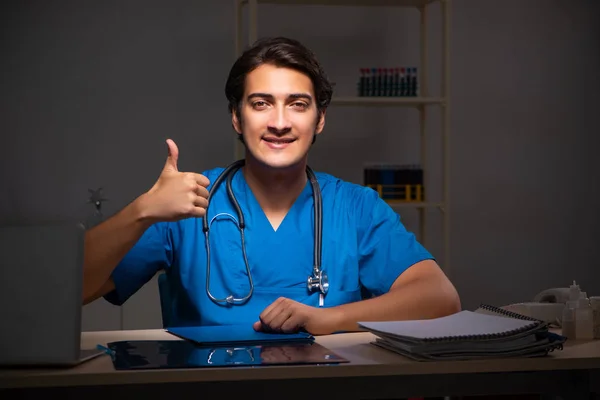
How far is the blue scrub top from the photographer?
6.03 feet

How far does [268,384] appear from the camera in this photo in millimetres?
1158

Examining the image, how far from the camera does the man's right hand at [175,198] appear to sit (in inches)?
59.8

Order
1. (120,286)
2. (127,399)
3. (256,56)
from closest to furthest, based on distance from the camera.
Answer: (127,399) < (120,286) < (256,56)

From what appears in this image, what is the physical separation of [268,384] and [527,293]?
315cm

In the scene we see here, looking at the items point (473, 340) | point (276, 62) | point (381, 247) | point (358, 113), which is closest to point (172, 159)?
point (276, 62)

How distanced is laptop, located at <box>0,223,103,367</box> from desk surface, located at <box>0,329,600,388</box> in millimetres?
47

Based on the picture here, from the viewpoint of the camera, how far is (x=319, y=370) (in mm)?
1145

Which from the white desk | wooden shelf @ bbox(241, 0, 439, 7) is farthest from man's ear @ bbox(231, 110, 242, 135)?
wooden shelf @ bbox(241, 0, 439, 7)

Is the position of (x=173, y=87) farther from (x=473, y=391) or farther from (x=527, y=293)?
(x=473, y=391)

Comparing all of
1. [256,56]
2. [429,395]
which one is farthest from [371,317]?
[256,56]

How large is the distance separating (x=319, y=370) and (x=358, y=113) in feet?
9.53

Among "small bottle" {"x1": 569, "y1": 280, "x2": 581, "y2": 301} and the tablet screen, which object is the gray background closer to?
"small bottle" {"x1": 569, "y1": 280, "x2": 581, "y2": 301}

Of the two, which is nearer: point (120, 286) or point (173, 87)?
point (120, 286)

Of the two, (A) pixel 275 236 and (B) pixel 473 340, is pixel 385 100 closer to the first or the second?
(A) pixel 275 236
